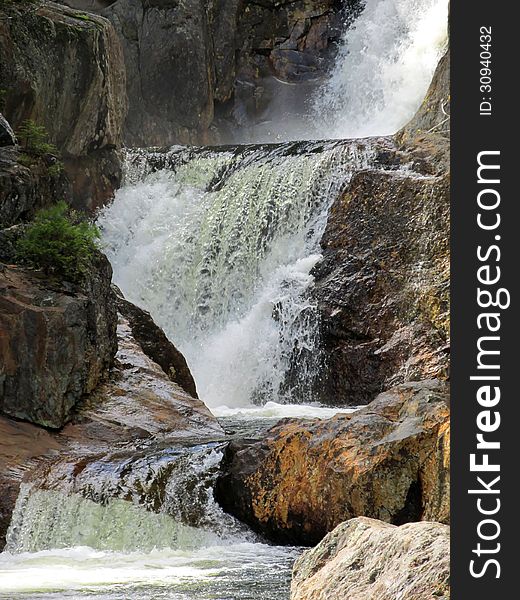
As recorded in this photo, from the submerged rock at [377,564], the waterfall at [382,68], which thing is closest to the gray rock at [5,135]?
the submerged rock at [377,564]

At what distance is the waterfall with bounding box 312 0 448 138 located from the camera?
2476 cm

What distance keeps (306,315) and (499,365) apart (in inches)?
535

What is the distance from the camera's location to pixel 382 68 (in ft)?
84.5

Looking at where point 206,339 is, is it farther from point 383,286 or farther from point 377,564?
point 377,564

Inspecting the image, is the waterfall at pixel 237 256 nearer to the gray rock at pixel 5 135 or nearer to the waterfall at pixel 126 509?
the gray rock at pixel 5 135

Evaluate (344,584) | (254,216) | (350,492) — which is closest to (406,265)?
(254,216)

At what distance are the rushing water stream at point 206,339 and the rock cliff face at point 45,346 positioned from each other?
149cm

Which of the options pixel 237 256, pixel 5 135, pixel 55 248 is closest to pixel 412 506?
pixel 55 248

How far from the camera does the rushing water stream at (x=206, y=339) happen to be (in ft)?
21.4

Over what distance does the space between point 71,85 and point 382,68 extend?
1149 centimetres

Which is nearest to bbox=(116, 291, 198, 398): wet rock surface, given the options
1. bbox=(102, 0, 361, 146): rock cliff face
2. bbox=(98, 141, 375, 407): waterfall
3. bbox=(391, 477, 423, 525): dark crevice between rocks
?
bbox=(98, 141, 375, 407): waterfall

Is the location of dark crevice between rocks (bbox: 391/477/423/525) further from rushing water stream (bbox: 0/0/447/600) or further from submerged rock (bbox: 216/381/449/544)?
rushing water stream (bbox: 0/0/447/600)

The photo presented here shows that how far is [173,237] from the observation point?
679 inches

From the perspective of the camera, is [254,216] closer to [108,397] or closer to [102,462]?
[108,397]
